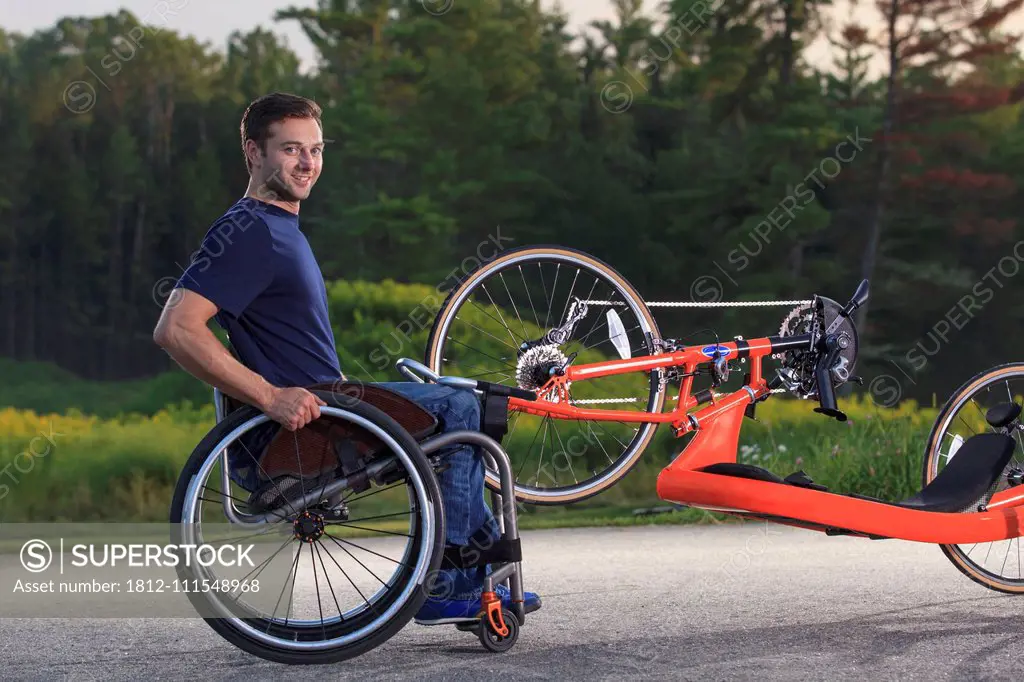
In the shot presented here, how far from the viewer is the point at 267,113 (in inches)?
153

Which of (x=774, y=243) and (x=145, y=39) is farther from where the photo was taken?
(x=145, y=39)

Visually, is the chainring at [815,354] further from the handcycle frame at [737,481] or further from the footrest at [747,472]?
the footrest at [747,472]

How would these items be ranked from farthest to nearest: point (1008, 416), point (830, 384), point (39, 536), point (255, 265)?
point (39, 536)
point (1008, 416)
point (830, 384)
point (255, 265)

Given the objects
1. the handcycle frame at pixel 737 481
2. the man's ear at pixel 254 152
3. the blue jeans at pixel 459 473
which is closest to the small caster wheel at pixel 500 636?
the blue jeans at pixel 459 473

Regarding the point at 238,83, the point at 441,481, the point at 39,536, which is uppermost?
the point at 238,83

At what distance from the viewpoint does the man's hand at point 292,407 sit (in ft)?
11.6

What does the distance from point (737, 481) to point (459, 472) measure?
3.03ft

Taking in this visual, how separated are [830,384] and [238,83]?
24.9 meters

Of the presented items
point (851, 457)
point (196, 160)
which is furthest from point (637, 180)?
point (851, 457)

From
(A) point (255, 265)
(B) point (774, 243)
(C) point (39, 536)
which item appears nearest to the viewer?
(A) point (255, 265)

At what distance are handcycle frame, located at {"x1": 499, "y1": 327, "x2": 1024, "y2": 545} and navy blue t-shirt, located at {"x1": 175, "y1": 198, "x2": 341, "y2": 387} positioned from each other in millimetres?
681

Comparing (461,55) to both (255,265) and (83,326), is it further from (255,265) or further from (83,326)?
(255,265)

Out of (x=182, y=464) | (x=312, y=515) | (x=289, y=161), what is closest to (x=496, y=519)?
(x=312, y=515)

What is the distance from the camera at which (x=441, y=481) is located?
12.6 feet
